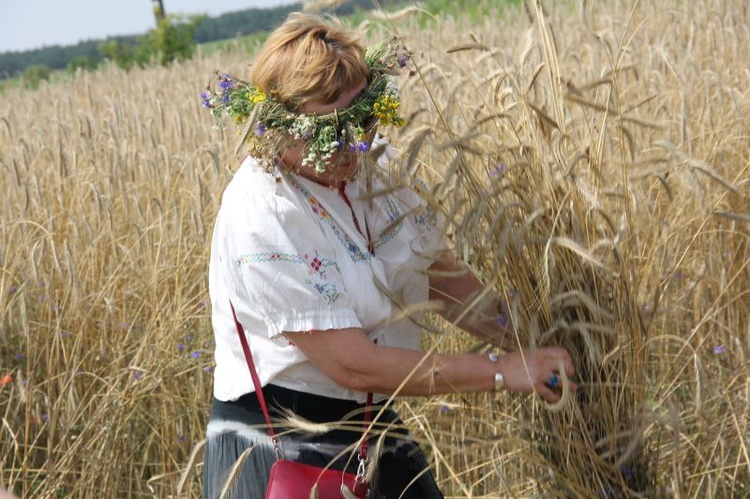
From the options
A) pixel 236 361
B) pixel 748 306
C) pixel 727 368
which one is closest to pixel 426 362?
pixel 236 361

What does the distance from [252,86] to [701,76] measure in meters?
2.41

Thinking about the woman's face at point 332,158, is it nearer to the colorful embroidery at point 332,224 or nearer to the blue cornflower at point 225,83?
the colorful embroidery at point 332,224

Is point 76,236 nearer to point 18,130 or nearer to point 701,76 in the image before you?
point 701,76

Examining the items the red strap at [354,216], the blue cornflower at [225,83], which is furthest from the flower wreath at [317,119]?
the red strap at [354,216]

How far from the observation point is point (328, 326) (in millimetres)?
1769

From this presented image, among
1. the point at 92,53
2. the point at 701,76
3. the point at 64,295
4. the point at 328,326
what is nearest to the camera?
the point at 328,326

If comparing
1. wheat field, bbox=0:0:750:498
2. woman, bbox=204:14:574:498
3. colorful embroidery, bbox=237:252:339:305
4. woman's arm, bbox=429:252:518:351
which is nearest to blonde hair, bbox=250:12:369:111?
woman, bbox=204:14:574:498

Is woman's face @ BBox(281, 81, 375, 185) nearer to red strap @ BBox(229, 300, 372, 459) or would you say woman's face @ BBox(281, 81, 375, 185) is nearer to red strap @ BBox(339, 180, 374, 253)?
red strap @ BBox(339, 180, 374, 253)

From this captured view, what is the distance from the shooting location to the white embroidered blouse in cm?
179

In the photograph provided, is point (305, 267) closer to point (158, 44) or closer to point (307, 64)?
point (307, 64)

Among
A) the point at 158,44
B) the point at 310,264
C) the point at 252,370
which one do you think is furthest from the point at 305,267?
the point at 158,44

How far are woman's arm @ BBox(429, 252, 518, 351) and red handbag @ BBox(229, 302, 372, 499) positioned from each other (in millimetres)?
248

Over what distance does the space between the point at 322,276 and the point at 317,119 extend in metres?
0.27

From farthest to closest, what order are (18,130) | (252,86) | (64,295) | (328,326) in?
(18,130), (64,295), (252,86), (328,326)
